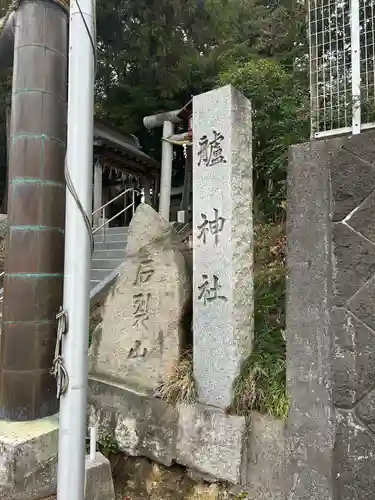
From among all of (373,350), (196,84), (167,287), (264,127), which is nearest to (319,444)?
(373,350)

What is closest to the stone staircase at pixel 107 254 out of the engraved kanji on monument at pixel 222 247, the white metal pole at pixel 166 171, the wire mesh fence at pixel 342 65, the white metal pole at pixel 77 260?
the white metal pole at pixel 166 171

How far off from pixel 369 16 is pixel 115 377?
373 cm

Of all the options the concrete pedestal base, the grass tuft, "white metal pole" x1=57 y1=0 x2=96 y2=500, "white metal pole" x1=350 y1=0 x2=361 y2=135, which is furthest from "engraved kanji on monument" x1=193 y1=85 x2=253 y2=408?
"white metal pole" x1=57 y1=0 x2=96 y2=500

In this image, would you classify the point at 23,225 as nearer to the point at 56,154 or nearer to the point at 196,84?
the point at 56,154

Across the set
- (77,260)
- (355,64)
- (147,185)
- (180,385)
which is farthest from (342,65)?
(147,185)

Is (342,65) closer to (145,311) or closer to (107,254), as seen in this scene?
(145,311)

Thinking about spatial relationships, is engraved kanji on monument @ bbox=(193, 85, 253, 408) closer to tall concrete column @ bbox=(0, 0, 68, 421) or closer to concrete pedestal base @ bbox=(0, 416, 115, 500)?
concrete pedestal base @ bbox=(0, 416, 115, 500)

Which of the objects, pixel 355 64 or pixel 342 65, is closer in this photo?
pixel 355 64

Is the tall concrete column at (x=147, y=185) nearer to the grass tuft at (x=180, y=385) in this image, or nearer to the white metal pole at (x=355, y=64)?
the grass tuft at (x=180, y=385)

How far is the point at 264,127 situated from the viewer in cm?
569

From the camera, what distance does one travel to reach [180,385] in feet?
11.7

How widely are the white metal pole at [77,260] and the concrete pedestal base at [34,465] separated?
140cm

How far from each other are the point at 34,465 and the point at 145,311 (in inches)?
59.9

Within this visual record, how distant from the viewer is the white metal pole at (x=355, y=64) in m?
3.03
